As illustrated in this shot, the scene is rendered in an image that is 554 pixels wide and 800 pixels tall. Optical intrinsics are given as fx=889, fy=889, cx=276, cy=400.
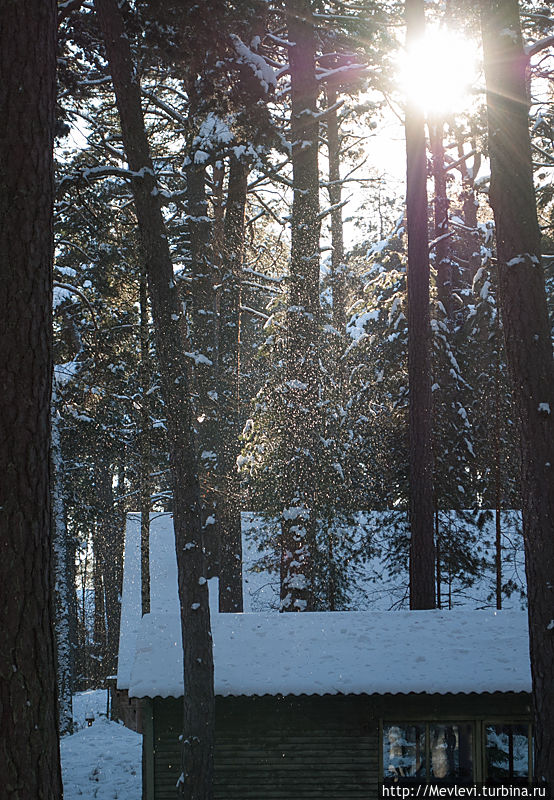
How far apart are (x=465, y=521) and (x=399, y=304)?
5740 mm

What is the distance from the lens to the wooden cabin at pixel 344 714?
1234 cm

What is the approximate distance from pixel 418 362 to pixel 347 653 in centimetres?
582

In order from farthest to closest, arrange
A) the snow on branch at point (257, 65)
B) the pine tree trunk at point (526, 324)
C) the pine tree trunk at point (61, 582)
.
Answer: the pine tree trunk at point (61, 582) < the snow on branch at point (257, 65) < the pine tree trunk at point (526, 324)

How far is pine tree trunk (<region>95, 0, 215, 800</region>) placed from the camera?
10.9m

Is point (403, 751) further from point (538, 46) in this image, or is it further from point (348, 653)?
point (538, 46)

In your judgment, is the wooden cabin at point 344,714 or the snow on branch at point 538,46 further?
the snow on branch at point 538,46

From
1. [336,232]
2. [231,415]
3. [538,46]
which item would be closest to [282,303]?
[231,415]

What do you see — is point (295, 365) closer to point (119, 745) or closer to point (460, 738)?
point (460, 738)

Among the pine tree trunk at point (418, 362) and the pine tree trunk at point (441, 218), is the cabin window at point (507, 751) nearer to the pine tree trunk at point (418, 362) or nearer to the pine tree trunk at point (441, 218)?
the pine tree trunk at point (418, 362)

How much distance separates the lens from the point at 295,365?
16.9 meters

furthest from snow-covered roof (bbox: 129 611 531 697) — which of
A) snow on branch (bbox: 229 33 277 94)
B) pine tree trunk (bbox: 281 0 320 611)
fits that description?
snow on branch (bbox: 229 33 277 94)

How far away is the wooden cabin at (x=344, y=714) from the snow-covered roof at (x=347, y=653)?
26 mm

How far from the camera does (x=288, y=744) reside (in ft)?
41.5

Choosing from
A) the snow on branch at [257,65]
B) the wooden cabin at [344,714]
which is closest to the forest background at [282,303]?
the snow on branch at [257,65]
